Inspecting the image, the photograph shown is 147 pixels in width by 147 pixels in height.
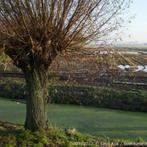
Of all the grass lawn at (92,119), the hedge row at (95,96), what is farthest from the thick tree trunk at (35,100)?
the hedge row at (95,96)

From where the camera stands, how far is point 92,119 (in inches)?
543

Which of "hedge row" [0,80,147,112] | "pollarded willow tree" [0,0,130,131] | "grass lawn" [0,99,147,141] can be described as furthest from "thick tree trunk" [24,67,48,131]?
"hedge row" [0,80,147,112]

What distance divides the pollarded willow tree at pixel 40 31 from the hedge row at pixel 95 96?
8.14 m

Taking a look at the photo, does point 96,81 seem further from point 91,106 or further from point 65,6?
point 65,6

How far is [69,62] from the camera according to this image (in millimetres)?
10023

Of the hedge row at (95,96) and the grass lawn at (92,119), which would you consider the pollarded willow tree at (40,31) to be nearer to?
the grass lawn at (92,119)

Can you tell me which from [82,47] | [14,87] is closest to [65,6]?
[82,47]

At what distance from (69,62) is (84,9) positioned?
1.60m

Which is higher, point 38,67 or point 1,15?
point 1,15

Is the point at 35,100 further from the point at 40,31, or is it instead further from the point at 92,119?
the point at 92,119

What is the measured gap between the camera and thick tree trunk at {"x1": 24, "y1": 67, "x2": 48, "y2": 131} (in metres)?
9.61

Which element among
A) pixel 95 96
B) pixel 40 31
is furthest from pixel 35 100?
pixel 95 96

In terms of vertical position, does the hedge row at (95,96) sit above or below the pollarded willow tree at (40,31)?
below

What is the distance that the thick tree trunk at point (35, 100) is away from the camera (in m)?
9.61
